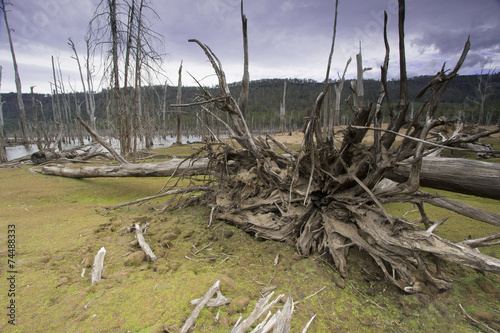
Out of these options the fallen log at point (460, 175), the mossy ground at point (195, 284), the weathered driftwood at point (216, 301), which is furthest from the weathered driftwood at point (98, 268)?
the fallen log at point (460, 175)

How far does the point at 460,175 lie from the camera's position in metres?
2.88

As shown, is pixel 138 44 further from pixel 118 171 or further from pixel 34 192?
pixel 34 192

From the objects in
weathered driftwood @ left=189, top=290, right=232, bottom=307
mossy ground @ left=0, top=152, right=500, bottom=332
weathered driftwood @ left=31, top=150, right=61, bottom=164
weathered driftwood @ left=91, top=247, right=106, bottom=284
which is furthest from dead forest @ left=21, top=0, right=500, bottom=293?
weathered driftwood @ left=31, top=150, right=61, bottom=164

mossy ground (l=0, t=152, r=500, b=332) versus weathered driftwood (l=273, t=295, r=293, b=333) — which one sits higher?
weathered driftwood (l=273, t=295, r=293, b=333)

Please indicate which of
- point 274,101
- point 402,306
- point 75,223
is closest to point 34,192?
point 75,223

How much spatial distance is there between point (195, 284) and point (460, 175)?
324 centimetres

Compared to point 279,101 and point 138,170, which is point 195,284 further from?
point 279,101

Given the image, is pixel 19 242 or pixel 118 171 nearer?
pixel 19 242

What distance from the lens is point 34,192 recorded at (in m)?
4.99

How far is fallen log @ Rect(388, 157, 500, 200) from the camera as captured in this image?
8.77ft

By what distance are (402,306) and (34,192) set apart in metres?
6.52

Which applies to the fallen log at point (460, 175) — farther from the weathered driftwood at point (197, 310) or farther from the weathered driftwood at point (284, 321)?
the weathered driftwood at point (197, 310)

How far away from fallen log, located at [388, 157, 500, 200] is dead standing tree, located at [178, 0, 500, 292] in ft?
1.69

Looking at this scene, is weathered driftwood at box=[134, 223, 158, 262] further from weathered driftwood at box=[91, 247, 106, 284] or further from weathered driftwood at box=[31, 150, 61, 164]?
weathered driftwood at box=[31, 150, 61, 164]
